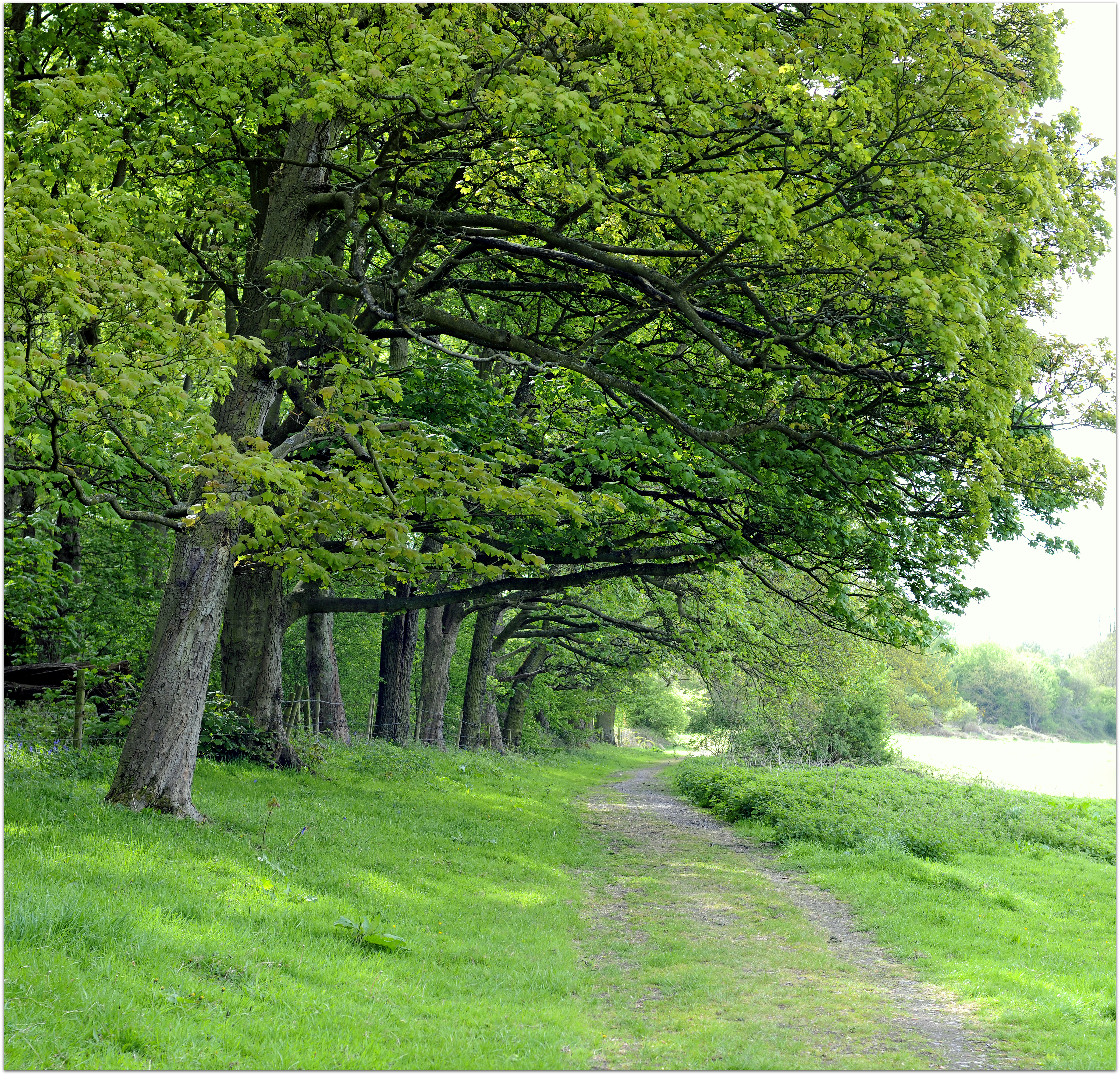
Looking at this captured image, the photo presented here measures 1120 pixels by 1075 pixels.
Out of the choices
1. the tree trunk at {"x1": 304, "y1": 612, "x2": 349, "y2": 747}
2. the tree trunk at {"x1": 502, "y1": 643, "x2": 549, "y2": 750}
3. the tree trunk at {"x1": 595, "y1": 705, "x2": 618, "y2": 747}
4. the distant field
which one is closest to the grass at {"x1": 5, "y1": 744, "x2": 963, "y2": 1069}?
the tree trunk at {"x1": 304, "y1": 612, "x2": 349, "y2": 747}

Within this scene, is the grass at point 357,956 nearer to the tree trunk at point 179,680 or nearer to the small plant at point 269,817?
the small plant at point 269,817

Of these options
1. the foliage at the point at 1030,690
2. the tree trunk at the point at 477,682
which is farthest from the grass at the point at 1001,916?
the foliage at the point at 1030,690

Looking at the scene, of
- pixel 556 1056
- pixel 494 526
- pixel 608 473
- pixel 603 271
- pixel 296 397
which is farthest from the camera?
pixel 494 526

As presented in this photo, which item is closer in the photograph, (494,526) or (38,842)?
(38,842)

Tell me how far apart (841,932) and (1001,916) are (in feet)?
6.98

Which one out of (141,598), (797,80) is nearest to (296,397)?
(797,80)

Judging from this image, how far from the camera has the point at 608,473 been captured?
1163 centimetres

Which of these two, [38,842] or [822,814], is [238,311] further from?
[822,814]

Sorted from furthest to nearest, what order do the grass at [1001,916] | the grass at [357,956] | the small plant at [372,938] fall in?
the small plant at [372,938], the grass at [1001,916], the grass at [357,956]

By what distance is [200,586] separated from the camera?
931 cm

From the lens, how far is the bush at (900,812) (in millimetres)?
14609

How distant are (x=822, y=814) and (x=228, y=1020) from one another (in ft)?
42.6

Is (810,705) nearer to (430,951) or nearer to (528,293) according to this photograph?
(528,293)

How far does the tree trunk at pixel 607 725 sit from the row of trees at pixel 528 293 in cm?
4090
